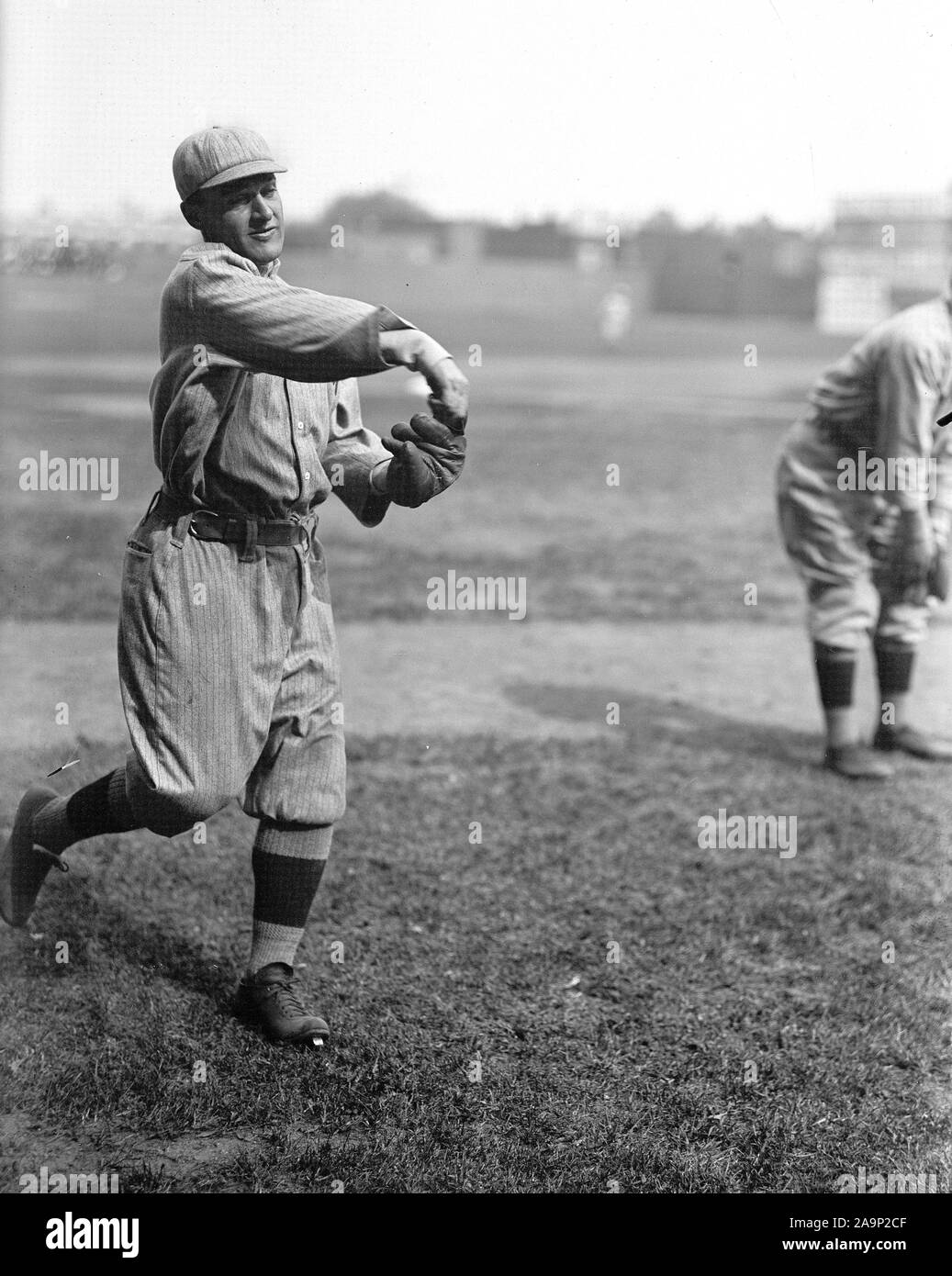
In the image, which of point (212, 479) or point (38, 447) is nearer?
point (212, 479)

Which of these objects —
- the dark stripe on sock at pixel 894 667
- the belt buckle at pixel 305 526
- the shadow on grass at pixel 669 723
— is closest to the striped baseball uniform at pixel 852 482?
the dark stripe on sock at pixel 894 667

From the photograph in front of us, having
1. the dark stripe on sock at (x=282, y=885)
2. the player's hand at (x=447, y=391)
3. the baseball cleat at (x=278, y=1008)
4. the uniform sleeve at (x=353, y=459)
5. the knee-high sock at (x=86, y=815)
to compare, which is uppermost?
the player's hand at (x=447, y=391)

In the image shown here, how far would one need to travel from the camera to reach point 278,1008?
11.3 feet

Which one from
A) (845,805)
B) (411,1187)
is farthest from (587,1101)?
(845,805)

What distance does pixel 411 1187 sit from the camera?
2891 mm

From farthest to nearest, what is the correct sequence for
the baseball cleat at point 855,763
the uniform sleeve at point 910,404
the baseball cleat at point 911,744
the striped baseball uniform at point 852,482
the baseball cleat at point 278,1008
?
the baseball cleat at point 911,744 < the baseball cleat at point 855,763 < the striped baseball uniform at point 852,482 < the uniform sleeve at point 910,404 < the baseball cleat at point 278,1008

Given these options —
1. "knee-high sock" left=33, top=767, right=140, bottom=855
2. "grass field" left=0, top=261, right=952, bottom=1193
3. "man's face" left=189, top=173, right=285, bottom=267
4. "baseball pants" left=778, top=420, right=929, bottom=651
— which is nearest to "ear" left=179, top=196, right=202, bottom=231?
"man's face" left=189, top=173, right=285, bottom=267

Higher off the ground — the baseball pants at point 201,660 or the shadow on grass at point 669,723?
the baseball pants at point 201,660

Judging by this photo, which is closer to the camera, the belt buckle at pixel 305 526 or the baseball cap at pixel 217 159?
the baseball cap at pixel 217 159

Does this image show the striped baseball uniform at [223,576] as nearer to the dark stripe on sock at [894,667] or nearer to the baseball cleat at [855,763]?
the baseball cleat at [855,763]

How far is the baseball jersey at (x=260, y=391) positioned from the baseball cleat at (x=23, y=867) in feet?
3.03

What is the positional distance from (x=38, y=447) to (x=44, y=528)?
12.9ft

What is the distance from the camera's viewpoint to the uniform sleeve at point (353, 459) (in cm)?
325
